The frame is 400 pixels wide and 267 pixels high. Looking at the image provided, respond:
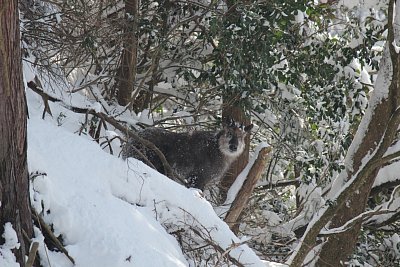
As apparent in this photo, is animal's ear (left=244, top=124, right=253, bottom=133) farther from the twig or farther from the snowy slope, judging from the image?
the twig

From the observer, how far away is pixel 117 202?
12.1ft

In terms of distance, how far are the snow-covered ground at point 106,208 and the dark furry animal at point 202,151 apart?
3.13 metres

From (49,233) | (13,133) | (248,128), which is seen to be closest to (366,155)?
(248,128)

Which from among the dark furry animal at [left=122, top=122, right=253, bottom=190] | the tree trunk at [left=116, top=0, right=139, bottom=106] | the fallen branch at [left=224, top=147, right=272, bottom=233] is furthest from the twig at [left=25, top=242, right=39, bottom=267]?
the tree trunk at [left=116, top=0, right=139, bottom=106]

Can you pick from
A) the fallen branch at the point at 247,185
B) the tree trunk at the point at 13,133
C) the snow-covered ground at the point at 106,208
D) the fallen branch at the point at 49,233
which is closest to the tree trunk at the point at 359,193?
the fallen branch at the point at 247,185

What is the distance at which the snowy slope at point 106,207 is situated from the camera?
3.30 meters

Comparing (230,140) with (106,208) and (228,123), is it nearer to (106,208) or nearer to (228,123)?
(228,123)

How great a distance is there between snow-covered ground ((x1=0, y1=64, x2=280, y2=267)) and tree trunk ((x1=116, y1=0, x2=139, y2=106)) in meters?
3.32

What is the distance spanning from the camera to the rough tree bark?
643cm

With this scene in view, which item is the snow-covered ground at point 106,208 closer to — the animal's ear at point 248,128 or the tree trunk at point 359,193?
the tree trunk at point 359,193

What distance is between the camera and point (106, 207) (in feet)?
11.6

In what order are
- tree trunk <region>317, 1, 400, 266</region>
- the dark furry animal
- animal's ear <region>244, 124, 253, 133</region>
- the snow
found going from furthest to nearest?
animal's ear <region>244, 124, 253, 133</region> < the dark furry animal < tree trunk <region>317, 1, 400, 266</region> < the snow

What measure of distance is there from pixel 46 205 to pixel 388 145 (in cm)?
401

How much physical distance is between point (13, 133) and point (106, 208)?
2.47ft
